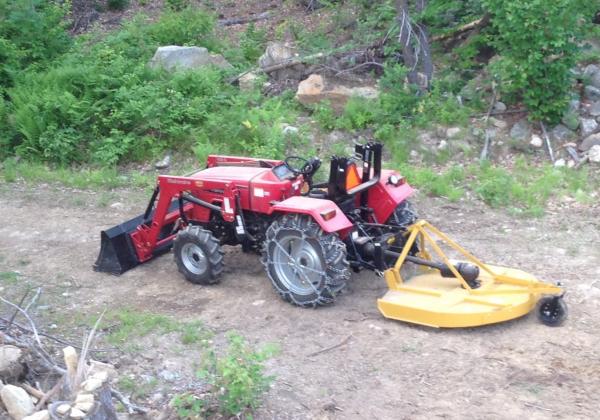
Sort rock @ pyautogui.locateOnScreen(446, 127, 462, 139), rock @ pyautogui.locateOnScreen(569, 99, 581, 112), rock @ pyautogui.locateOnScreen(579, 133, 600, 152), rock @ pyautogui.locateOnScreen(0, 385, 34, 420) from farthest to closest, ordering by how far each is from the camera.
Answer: rock @ pyautogui.locateOnScreen(446, 127, 462, 139) < rock @ pyautogui.locateOnScreen(569, 99, 581, 112) < rock @ pyautogui.locateOnScreen(579, 133, 600, 152) < rock @ pyautogui.locateOnScreen(0, 385, 34, 420)

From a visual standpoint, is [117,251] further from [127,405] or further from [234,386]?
Result: [234,386]

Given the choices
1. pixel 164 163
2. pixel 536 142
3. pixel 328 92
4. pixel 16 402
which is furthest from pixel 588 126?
pixel 16 402

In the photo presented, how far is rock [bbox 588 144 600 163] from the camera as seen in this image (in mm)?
10470

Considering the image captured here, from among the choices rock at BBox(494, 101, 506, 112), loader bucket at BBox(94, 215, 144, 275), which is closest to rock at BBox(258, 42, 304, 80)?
rock at BBox(494, 101, 506, 112)

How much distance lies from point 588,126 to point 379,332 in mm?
5843

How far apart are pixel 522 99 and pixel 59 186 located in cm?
725

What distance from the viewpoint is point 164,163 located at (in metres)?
12.4

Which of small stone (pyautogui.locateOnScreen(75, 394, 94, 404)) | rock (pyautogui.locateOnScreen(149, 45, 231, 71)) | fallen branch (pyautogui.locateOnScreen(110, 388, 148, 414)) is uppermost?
rock (pyautogui.locateOnScreen(149, 45, 231, 71))

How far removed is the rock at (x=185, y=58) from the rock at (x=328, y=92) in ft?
7.14

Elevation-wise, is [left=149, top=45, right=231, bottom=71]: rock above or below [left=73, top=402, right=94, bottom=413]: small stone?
above

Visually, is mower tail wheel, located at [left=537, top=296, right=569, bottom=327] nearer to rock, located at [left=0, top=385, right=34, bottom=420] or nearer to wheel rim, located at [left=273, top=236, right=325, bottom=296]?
wheel rim, located at [left=273, top=236, right=325, bottom=296]

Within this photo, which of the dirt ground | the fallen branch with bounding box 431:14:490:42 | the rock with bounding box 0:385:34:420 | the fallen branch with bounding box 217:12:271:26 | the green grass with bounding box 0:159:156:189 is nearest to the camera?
the rock with bounding box 0:385:34:420

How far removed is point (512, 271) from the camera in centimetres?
707

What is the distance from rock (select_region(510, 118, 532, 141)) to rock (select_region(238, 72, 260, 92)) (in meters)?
4.72
